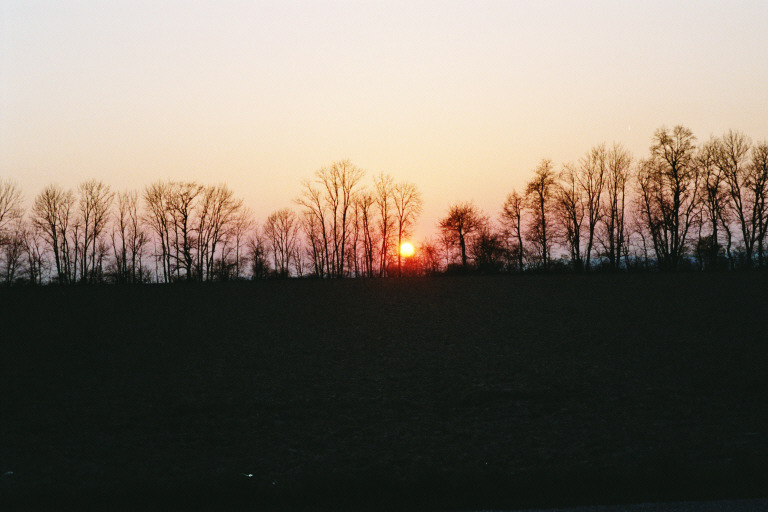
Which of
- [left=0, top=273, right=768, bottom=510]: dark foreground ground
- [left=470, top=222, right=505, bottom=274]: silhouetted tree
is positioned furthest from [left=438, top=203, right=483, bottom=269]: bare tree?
[left=0, top=273, right=768, bottom=510]: dark foreground ground

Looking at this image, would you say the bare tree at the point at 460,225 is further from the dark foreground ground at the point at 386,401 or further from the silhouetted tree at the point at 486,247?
the dark foreground ground at the point at 386,401

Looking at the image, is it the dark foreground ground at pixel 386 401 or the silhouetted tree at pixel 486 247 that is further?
the silhouetted tree at pixel 486 247

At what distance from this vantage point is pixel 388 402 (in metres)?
14.2

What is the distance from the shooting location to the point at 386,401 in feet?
46.8

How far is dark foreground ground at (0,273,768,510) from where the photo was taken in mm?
9133

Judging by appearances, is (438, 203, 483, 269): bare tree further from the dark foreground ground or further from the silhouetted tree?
the dark foreground ground

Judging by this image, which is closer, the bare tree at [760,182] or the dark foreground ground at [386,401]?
the dark foreground ground at [386,401]

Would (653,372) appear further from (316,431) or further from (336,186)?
(336,186)

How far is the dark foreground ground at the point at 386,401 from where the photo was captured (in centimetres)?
913

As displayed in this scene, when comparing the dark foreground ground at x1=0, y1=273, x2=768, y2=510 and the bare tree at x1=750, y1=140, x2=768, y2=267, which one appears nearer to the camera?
the dark foreground ground at x1=0, y1=273, x2=768, y2=510

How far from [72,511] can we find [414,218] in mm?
58885

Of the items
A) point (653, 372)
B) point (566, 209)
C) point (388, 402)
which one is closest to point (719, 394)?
point (653, 372)

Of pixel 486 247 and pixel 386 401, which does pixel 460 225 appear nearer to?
pixel 486 247

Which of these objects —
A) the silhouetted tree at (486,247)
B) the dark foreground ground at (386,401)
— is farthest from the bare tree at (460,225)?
the dark foreground ground at (386,401)
